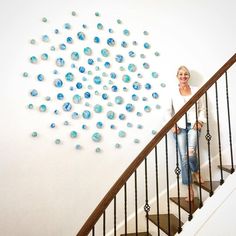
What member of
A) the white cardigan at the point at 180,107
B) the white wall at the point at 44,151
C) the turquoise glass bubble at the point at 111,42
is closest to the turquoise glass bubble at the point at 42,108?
the white wall at the point at 44,151

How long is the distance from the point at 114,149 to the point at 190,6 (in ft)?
7.39

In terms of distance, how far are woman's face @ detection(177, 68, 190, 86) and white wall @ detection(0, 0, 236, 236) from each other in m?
0.19

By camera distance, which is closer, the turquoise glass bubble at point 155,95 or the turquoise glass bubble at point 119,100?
the turquoise glass bubble at point 119,100

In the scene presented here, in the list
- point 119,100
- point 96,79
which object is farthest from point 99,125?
point 96,79

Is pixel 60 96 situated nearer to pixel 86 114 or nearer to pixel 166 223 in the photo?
pixel 86 114

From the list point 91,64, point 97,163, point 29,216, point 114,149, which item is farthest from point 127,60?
point 29,216

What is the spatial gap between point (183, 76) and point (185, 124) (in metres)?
0.62

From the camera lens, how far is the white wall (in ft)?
9.25

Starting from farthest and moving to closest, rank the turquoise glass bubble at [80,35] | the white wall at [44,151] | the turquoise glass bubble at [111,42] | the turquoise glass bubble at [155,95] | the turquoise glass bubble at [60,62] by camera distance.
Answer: the turquoise glass bubble at [155,95] < the turquoise glass bubble at [111,42] < the turquoise glass bubble at [80,35] < the turquoise glass bubble at [60,62] < the white wall at [44,151]

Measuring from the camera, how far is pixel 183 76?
3.31m

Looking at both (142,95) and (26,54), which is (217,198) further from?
(26,54)

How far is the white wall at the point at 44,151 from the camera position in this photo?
282 cm

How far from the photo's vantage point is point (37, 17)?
3037 mm

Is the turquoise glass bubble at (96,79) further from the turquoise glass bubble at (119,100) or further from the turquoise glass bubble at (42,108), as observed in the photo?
the turquoise glass bubble at (42,108)
